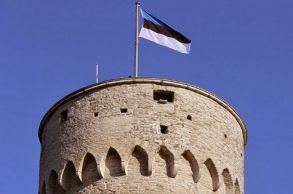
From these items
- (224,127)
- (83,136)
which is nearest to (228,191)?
(224,127)

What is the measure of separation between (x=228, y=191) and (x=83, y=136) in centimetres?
345

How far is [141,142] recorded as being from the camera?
25.5 m

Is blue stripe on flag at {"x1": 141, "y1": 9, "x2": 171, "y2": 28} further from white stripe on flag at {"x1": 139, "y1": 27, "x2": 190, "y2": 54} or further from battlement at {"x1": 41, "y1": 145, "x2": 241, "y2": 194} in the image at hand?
battlement at {"x1": 41, "y1": 145, "x2": 241, "y2": 194}

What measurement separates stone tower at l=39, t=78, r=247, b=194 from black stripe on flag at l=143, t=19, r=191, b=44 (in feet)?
7.86

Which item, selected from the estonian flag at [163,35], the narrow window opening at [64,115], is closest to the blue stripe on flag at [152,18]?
the estonian flag at [163,35]

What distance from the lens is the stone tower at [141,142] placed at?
25375mm

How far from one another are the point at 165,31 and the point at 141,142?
165 inches

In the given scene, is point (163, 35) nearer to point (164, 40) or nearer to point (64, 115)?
point (164, 40)

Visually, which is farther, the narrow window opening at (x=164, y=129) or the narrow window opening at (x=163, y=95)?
the narrow window opening at (x=163, y=95)

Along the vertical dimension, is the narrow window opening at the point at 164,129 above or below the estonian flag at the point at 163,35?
below

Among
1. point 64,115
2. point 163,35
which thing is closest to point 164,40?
point 163,35

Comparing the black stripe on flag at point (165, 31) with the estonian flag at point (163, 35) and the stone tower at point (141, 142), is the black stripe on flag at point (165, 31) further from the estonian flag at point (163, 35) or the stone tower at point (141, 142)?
the stone tower at point (141, 142)

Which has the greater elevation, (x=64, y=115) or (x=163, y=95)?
(x=163, y=95)

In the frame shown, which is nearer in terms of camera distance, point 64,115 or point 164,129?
point 164,129
